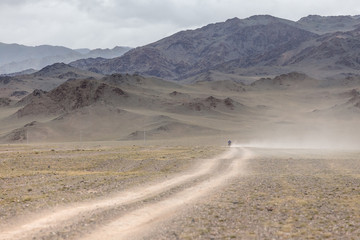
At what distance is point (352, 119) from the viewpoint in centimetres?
18488

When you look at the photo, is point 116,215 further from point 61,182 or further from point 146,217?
point 61,182

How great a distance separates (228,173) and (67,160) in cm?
2654

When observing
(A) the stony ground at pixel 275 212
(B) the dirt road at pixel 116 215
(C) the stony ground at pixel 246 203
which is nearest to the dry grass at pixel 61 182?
(C) the stony ground at pixel 246 203

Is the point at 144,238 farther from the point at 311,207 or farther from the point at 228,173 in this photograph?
the point at 228,173

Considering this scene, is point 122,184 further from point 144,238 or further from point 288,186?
point 144,238

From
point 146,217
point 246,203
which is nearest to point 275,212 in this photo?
point 246,203

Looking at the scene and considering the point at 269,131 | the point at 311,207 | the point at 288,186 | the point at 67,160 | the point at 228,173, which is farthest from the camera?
the point at 269,131

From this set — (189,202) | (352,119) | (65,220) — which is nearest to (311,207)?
(189,202)

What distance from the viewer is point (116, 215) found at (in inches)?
814

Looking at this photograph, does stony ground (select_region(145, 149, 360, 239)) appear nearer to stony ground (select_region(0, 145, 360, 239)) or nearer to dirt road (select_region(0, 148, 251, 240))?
stony ground (select_region(0, 145, 360, 239))

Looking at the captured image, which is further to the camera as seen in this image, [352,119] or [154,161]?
[352,119]

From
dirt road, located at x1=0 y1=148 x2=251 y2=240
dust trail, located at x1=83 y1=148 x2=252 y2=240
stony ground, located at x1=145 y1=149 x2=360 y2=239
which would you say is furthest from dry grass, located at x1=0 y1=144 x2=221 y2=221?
stony ground, located at x1=145 y1=149 x2=360 y2=239

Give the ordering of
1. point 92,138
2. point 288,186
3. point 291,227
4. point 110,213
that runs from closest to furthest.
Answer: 1. point 291,227
2. point 110,213
3. point 288,186
4. point 92,138

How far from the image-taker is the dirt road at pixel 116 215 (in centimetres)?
1756
